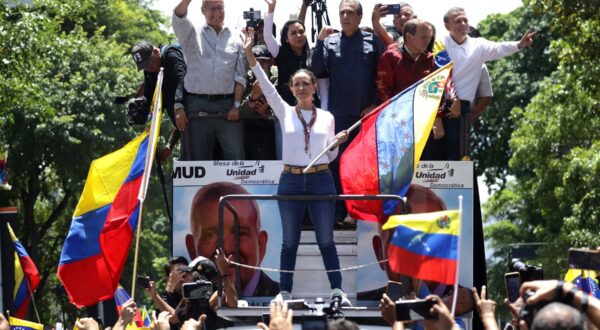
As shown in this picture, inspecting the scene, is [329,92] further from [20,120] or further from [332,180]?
[20,120]

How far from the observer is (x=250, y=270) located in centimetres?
1298

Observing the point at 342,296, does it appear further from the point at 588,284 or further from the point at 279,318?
the point at 279,318

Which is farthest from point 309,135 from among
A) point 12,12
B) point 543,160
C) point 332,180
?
point 543,160

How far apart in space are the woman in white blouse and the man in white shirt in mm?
1384

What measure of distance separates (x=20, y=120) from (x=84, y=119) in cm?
154

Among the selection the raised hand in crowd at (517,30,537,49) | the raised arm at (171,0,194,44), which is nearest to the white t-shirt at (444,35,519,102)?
the raised hand in crowd at (517,30,537,49)

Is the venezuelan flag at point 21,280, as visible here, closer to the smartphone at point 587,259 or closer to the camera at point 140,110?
the camera at point 140,110

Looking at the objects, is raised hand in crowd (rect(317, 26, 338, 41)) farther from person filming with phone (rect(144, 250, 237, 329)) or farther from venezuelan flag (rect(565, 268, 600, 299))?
venezuelan flag (rect(565, 268, 600, 299))

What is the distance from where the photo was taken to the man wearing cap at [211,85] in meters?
13.8

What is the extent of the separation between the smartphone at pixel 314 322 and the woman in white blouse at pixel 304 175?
153 inches

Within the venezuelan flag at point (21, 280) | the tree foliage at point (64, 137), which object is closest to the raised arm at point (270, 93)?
the venezuelan flag at point (21, 280)

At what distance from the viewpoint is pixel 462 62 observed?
45.3 ft

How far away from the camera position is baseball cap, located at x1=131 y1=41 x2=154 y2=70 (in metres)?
14.3

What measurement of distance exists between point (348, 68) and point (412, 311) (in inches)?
213
